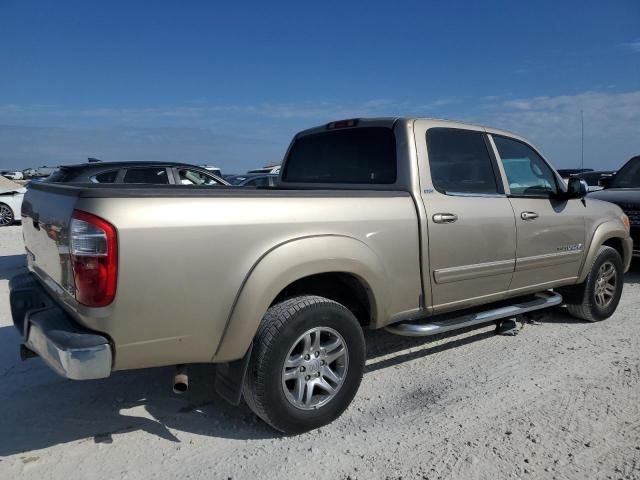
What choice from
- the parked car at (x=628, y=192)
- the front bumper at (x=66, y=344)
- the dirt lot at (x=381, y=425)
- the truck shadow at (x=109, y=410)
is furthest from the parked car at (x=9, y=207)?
the parked car at (x=628, y=192)

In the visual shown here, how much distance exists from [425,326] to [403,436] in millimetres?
817

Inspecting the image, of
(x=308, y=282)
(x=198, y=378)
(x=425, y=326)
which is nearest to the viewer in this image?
(x=308, y=282)

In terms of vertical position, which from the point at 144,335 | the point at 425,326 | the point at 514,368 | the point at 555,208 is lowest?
the point at 514,368

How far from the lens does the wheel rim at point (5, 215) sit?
14.6m

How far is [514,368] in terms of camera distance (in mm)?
4047

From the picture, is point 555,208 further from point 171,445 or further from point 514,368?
point 171,445

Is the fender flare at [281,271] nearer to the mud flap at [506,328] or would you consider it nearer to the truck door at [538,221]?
the truck door at [538,221]

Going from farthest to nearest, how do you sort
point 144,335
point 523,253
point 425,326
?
1. point 523,253
2. point 425,326
3. point 144,335

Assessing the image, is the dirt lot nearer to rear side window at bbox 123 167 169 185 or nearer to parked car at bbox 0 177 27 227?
rear side window at bbox 123 167 169 185

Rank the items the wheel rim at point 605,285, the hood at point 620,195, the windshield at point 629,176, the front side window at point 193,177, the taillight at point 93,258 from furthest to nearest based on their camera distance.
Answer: the front side window at point 193,177 < the windshield at point 629,176 < the hood at point 620,195 < the wheel rim at point 605,285 < the taillight at point 93,258

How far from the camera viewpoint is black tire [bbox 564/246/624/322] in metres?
5.12

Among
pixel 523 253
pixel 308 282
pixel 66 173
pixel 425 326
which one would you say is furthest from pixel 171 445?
pixel 66 173

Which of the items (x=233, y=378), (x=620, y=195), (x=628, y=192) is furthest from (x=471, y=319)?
(x=628, y=192)

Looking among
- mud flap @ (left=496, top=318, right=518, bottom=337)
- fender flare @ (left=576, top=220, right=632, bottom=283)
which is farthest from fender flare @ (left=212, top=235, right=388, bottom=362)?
fender flare @ (left=576, top=220, right=632, bottom=283)
